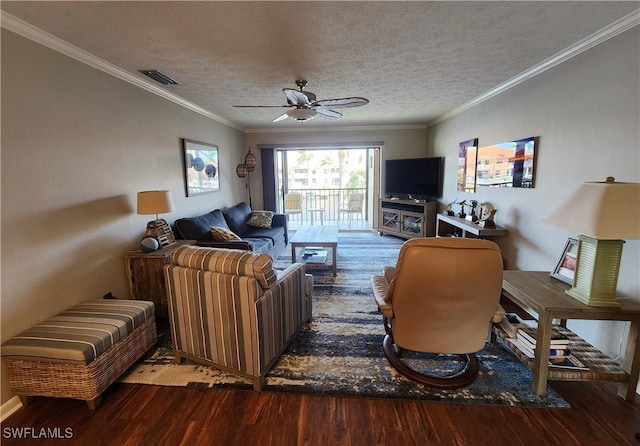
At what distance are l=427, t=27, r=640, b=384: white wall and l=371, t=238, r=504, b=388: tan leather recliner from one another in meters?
0.97

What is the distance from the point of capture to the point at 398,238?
20.1ft

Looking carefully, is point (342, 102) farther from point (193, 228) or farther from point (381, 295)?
point (193, 228)

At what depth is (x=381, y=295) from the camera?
2033 mm

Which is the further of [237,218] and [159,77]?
[237,218]

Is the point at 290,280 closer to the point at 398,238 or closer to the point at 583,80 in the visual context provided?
the point at 583,80

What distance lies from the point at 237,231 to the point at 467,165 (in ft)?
11.6

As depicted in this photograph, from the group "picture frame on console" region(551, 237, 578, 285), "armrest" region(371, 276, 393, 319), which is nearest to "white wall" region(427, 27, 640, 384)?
"picture frame on console" region(551, 237, 578, 285)

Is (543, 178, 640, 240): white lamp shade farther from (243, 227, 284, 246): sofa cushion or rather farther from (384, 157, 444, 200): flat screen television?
(384, 157, 444, 200): flat screen television

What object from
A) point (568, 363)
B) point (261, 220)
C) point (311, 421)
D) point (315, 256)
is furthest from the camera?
point (261, 220)

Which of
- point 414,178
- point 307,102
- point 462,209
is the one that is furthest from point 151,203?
point 414,178

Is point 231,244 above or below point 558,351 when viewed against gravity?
above

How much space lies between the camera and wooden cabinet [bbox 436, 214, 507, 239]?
3.28 m

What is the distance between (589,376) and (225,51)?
3207mm

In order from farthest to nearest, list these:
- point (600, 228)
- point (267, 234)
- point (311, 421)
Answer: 1. point (267, 234)
2. point (311, 421)
3. point (600, 228)
